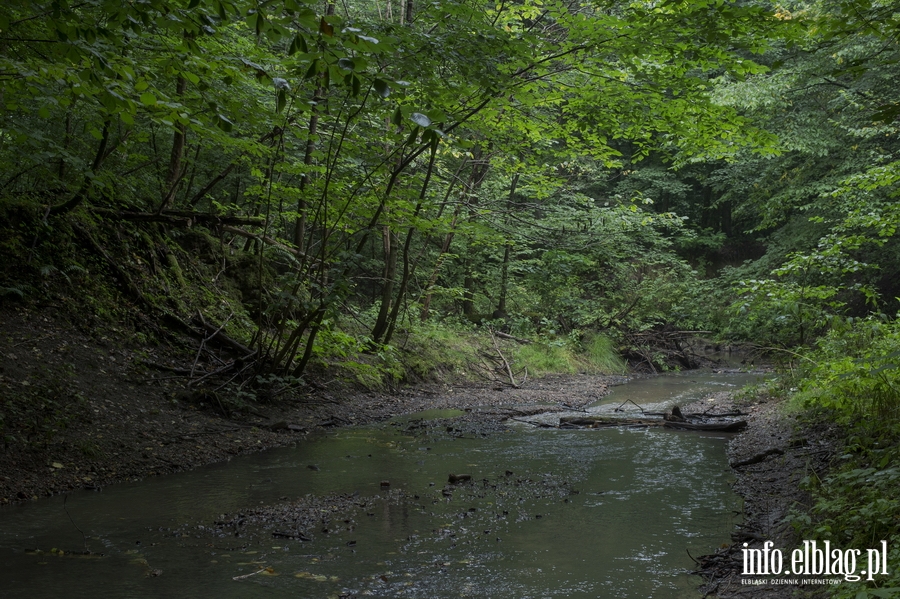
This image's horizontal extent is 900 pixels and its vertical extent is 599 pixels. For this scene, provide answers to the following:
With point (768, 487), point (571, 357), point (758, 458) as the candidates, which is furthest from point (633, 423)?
point (571, 357)

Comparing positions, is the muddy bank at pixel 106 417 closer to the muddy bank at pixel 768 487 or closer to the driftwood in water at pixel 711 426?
the driftwood in water at pixel 711 426

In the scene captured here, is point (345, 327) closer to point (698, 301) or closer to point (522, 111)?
point (522, 111)

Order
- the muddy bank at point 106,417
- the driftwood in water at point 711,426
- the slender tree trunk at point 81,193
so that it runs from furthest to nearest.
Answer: the driftwood in water at point 711,426 < the slender tree trunk at point 81,193 < the muddy bank at point 106,417

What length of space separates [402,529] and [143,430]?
3462 mm

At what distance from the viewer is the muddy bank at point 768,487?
3.47 metres

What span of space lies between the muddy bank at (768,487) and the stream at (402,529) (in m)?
0.16

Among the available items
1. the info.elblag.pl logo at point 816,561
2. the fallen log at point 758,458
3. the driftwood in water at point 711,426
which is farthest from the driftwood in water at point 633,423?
the info.elblag.pl logo at point 816,561

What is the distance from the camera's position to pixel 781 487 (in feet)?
16.9

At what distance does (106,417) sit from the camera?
6090 millimetres

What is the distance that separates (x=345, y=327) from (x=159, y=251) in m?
3.73

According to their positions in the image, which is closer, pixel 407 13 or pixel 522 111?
pixel 522 111

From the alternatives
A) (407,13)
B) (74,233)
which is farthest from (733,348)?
(74,233)

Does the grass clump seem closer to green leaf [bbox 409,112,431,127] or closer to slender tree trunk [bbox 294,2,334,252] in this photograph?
slender tree trunk [bbox 294,2,334,252]

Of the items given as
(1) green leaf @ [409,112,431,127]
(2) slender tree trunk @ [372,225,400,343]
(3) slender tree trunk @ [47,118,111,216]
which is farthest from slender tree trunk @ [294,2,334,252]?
(1) green leaf @ [409,112,431,127]
